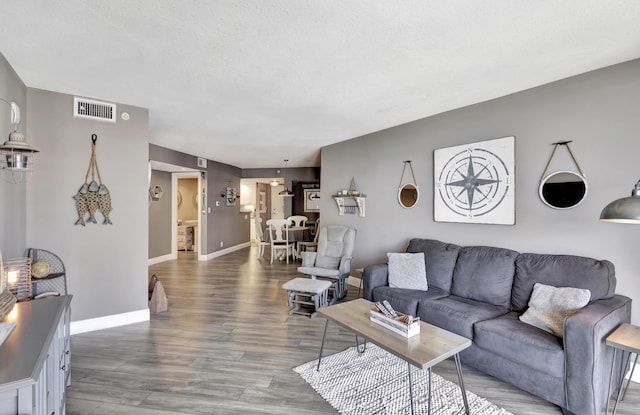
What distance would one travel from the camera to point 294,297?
4.09 metres

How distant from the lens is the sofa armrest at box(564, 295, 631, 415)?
1.79 meters

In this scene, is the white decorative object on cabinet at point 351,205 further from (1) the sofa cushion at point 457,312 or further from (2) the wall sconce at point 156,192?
(2) the wall sconce at point 156,192

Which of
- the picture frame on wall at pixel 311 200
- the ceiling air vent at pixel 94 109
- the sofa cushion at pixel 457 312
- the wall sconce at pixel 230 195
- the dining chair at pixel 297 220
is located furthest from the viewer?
the picture frame on wall at pixel 311 200

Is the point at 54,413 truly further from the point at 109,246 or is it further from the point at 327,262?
the point at 327,262

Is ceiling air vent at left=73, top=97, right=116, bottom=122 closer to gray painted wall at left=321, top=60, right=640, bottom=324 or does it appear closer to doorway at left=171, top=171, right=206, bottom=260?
gray painted wall at left=321, top=60, right=640, bottom=324

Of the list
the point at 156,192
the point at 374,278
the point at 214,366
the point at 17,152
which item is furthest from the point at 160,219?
the point at 374,278

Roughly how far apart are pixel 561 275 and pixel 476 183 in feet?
3.92

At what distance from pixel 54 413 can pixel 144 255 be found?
2135 mm

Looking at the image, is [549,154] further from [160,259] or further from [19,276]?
[160,259]

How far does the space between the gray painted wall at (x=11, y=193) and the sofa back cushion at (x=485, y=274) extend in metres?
3.96

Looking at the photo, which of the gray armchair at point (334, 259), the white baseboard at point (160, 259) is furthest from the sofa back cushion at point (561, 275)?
the white baseboard at point (160, 259)

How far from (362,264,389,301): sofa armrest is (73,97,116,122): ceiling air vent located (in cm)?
323

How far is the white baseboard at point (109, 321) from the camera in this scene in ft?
A: 9.94

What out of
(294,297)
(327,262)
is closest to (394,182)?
(327,262)
